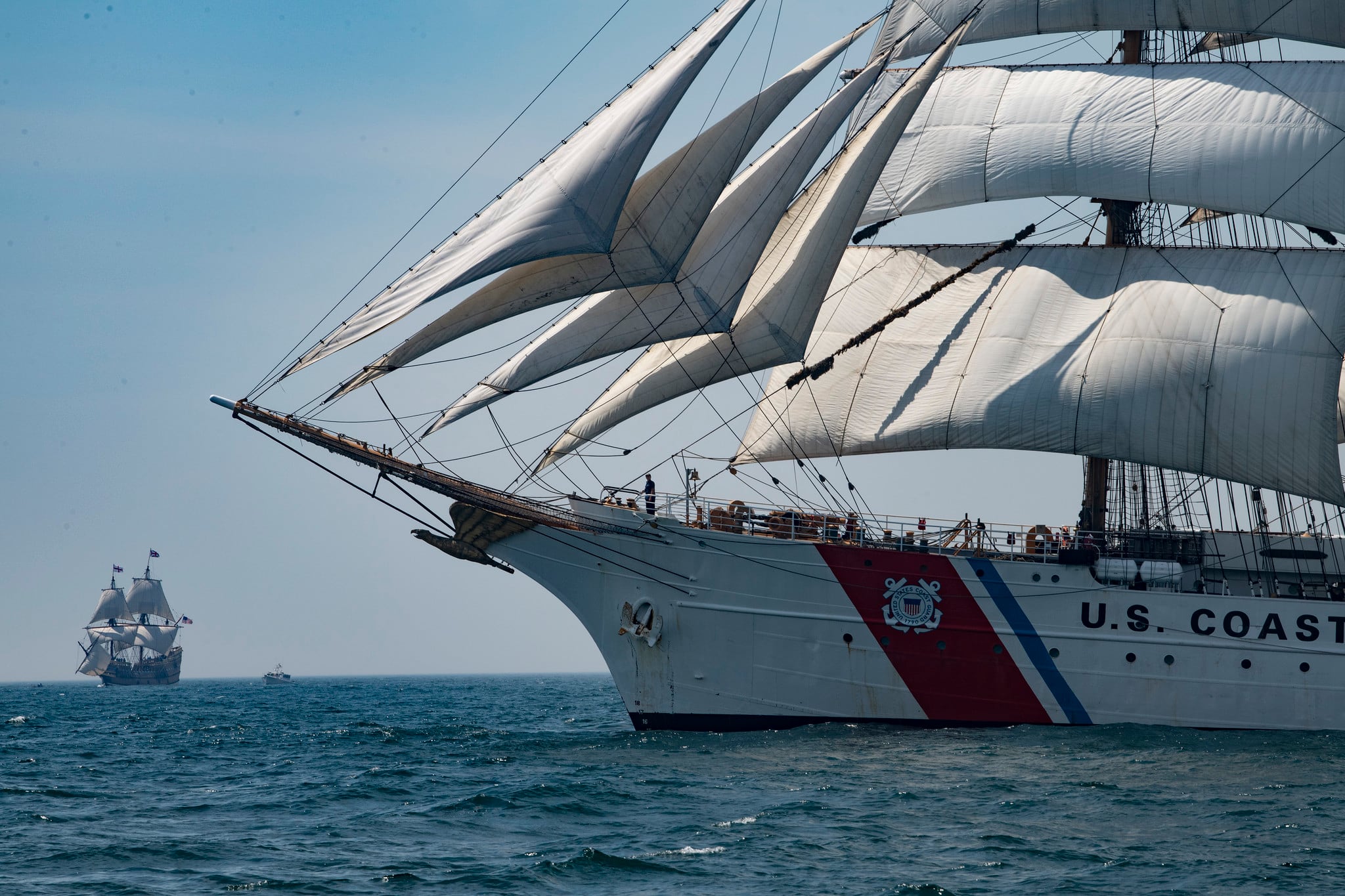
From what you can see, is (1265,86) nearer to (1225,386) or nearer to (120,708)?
(1225,386)

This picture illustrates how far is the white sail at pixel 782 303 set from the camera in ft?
90.8

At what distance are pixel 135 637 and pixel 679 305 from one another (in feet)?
457

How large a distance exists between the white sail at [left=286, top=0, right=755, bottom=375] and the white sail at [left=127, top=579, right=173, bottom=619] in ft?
461

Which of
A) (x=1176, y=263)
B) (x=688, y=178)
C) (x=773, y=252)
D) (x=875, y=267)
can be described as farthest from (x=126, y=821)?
(x=1176, y=263)

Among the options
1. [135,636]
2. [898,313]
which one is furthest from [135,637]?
[898,313]

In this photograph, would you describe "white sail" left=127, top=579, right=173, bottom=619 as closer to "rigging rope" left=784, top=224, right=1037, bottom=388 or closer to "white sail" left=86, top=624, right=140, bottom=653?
"white sail" left=86, top=624, right=140, bottom=653

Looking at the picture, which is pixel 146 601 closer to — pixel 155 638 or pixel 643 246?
pixel 155 638

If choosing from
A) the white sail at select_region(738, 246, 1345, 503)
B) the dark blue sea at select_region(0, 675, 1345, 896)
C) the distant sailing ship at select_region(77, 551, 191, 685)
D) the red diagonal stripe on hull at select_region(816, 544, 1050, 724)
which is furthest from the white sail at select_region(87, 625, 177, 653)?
the red diagonal stripe on hull at select_region(816, 544, 1050, 724)

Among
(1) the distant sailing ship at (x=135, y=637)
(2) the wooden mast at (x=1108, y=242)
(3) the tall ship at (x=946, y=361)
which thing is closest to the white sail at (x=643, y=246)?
(3) the tall ship at (x=946, y=361)

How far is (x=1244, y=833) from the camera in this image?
55.7 ft

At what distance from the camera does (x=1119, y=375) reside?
103 feet

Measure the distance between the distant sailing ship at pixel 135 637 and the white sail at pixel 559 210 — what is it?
13423 centimetres

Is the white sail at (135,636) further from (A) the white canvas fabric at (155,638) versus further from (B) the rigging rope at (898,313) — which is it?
(B) the rigging rope at (898,313)

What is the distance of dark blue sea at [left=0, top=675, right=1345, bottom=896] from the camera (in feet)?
48.7
